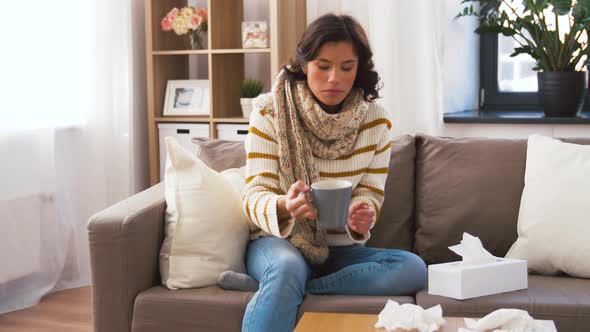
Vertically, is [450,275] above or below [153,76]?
below

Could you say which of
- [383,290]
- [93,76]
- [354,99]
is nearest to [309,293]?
[383,290]

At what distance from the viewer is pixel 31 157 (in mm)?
3303

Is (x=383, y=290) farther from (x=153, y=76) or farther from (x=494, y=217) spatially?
(x=153, y=76)

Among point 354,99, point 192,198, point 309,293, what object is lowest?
point 309,293

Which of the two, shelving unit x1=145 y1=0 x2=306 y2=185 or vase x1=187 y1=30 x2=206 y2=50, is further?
vase x1=187 y1=30 x2=206 y2=50

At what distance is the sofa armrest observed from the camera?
2117 mm

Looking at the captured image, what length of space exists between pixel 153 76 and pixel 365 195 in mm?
1879

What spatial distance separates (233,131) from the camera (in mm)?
3748

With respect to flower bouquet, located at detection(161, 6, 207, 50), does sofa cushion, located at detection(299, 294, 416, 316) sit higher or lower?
lower

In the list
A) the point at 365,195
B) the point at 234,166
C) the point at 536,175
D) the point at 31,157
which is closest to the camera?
the point at 365,195

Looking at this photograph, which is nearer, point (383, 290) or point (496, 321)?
point (496, 321)

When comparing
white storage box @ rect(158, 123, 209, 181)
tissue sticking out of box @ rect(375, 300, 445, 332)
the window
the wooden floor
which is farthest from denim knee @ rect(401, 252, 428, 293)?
the window

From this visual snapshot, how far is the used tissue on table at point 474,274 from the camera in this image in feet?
6.57

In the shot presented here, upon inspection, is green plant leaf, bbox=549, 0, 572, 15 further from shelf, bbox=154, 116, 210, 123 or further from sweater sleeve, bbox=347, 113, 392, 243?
shelf, bbox=154, 116, 210, 123
